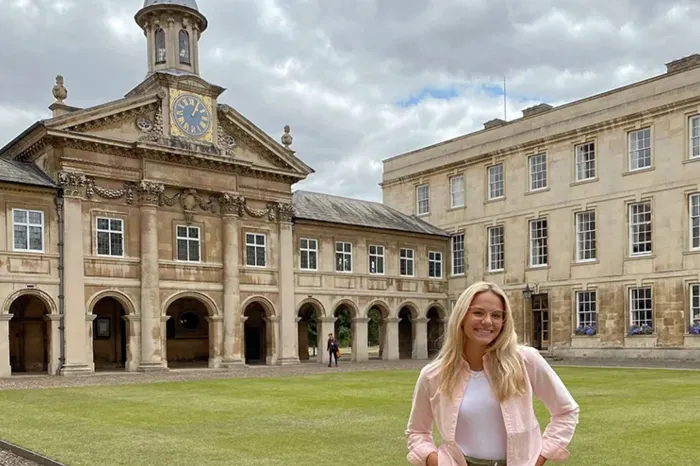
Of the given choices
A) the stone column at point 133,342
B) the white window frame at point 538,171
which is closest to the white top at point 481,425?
the stone column at point 133,342

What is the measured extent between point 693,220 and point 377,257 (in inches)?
597

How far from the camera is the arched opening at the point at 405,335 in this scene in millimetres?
42906

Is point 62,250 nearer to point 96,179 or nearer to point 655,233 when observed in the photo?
point 96,179

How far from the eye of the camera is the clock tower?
104ft

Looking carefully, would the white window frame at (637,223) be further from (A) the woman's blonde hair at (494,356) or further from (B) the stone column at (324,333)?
(A) the woman's blonde hair at (494,356)

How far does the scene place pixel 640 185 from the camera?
112 ft

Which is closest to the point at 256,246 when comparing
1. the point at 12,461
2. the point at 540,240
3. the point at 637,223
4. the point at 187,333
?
the point at 187,333

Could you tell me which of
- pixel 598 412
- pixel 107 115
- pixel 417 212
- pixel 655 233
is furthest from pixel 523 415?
pixel 417 212

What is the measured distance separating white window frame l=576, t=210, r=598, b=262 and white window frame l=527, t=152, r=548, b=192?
8.69 feet

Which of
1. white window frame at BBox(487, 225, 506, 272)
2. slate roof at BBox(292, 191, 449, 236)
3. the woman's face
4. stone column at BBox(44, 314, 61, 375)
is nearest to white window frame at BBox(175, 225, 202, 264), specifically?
slate roof at BBox(292, 191, 449, 236)

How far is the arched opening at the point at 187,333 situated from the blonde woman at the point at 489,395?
3267cm

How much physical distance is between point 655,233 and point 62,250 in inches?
986

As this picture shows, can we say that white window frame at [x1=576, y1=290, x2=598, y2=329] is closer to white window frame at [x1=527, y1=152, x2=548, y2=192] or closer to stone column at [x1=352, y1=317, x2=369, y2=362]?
white window frame at [x1=527, y1=152, x2=548, y2=192]

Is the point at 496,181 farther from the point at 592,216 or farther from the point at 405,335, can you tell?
the point at 405,335
